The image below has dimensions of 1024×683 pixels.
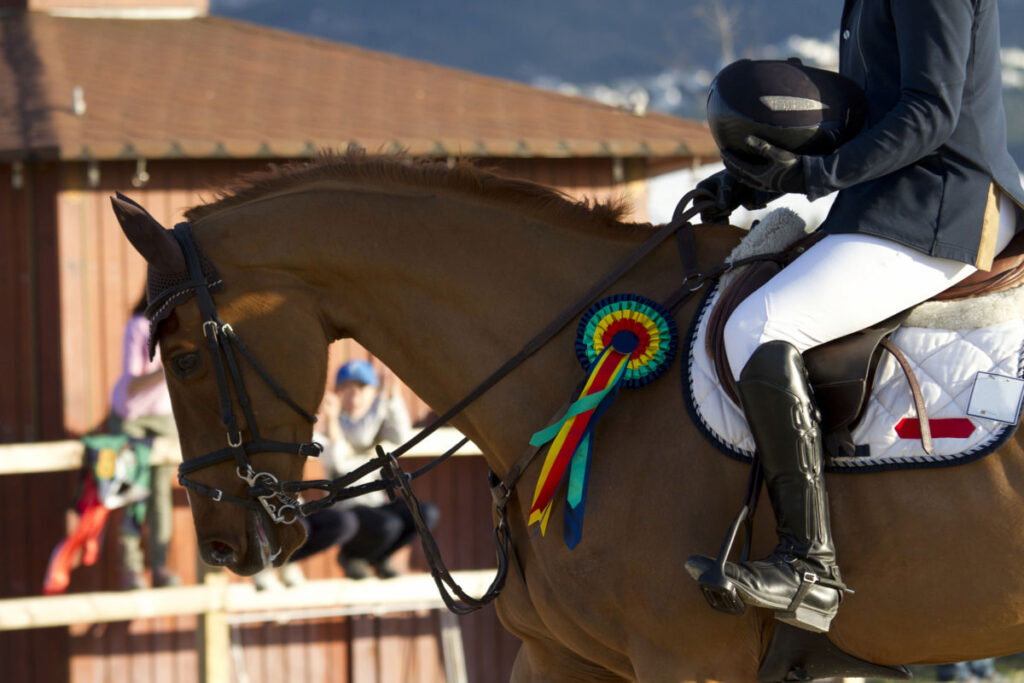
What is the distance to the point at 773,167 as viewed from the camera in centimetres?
290

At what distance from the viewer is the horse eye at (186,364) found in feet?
10.5

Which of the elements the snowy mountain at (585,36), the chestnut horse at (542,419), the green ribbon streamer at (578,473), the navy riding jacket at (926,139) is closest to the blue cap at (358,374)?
the chestnut horse at (542,419)

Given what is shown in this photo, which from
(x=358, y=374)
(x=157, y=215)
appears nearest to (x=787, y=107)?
(x=358, y=374)

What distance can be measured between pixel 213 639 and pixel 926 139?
181 inches

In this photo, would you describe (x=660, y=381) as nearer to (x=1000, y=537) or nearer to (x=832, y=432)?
(x=832, y=432)

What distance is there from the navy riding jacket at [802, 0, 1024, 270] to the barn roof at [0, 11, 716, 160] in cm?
462

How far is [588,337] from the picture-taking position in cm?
308

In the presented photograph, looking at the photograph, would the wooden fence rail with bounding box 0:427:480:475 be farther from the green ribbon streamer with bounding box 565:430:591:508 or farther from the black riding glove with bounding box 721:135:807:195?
the black riding glove with bounding box 721:135:807:195

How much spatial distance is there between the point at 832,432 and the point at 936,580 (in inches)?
16.8

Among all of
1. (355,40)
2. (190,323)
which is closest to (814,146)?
(190,323)

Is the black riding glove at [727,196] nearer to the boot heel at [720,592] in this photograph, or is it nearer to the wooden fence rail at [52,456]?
the boot heel at [720,592]

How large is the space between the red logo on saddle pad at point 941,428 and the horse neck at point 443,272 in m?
0.74

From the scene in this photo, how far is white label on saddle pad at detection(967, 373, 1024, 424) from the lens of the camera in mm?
2732

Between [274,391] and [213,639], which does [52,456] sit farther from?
[274,391]
